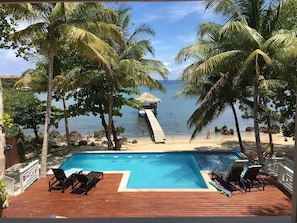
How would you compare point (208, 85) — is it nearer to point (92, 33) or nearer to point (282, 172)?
point (282, 172)

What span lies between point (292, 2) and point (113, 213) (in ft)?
29.2

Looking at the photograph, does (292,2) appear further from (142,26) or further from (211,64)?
(142,26)

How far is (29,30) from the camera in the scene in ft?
28.5

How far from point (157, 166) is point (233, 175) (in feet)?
11.7

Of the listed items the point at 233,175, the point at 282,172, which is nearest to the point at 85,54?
the point at 233,175

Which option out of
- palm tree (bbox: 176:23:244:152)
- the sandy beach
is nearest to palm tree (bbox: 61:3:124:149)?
palm tree (bbox: 176:23:244:152)

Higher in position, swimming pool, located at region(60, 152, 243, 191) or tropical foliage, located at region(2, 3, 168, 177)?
tropical foliage, located at region(2, 3, 168, 177)

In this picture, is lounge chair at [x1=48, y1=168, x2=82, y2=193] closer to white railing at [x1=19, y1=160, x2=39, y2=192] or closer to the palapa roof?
white railing at [x1=19, y1=160, x2=39, y2=192]

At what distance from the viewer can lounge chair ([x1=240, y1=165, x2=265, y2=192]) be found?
24.7 feet

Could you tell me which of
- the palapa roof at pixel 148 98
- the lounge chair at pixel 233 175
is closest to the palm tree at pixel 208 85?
the lounge chair at pixel 233 175

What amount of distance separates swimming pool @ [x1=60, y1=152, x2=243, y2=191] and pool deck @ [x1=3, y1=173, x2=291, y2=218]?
90 cm

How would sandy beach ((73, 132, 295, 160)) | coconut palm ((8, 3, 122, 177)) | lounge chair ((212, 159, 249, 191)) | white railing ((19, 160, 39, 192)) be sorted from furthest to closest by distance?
sandy beach ((73, 132, 295, 160)) < coconut palm ((8, 3, 122, 177)) < lounge chair ((212, 159, 249, 191)) < white railing ((19, 160, 39, 192))

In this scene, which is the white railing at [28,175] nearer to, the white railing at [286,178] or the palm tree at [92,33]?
the palm tree at [92,33]

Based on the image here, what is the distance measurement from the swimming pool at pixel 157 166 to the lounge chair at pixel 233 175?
1.79ft
